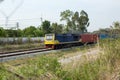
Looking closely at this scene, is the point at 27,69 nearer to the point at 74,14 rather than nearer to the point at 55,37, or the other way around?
the point at 55,37

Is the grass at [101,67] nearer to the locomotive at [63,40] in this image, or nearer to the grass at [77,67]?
the grass at [77,67]

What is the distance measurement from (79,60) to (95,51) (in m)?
0.88

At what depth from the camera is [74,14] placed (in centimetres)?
8744

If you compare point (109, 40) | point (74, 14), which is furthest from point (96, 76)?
point (74, 14)

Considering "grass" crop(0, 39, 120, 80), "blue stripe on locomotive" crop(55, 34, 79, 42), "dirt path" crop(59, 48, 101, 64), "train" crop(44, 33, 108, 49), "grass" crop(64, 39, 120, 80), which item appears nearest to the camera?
"grass" crop(0, 39, 120, 80)

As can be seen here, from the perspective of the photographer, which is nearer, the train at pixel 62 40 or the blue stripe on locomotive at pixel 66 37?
the train at pixel 62 40

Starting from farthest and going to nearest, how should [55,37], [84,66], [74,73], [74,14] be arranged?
[74,14] < [55,37] < [84,66] < [74,73]

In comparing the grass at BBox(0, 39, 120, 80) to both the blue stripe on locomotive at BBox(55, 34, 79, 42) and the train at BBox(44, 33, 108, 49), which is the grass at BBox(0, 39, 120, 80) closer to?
the train at BBox(44, 33, 108, 49)

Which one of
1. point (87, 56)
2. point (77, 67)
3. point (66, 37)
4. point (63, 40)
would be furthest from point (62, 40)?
point (77, 67)

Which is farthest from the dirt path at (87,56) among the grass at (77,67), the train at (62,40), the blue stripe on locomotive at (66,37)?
the blue stripe on locomotive at (66,37)

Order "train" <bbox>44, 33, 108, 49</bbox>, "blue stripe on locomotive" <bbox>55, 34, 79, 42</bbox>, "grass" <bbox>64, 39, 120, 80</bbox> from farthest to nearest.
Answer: "blue stripe on locomotive" <bbox>55, 34, 79, 42</bbox> → "train" <bbox>44, 33, 108, 49</bbox> → "grass" <bbox>64, 39, 120, 80</bbox>

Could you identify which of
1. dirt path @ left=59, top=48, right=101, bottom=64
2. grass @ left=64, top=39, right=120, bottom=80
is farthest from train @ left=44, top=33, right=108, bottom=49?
grass @ left=64, top=39, right=120, bottom=80

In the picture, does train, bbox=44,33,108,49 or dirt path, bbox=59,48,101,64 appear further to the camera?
train, bbox=44,33,108,49

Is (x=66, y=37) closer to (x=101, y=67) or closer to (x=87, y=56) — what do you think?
(x=87, y=56)
